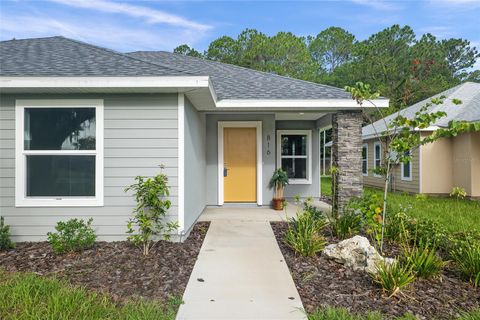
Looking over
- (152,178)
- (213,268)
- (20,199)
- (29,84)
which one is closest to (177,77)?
(152,178)

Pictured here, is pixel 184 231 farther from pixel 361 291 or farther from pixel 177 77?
pixel 361 291

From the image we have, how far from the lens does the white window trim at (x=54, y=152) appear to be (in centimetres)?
509

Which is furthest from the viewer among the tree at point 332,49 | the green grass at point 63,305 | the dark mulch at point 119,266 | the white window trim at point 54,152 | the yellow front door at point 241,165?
the tree at point 332,49

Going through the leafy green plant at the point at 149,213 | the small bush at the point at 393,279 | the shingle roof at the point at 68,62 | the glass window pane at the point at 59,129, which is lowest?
the small bush at the point at 393,279

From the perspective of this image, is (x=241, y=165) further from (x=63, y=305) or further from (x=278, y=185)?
(x=63, y=305)

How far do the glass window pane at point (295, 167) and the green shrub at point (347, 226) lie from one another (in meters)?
4.44

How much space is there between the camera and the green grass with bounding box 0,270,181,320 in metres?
2.75

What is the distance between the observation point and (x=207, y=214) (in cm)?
744

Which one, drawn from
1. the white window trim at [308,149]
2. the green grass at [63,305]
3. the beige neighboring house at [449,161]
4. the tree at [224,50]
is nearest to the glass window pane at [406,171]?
the beige neighboring house at [449,161]

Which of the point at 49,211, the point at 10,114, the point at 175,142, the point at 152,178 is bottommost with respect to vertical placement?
the point at 49,211

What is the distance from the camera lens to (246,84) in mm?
7859

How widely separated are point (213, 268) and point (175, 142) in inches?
85.3

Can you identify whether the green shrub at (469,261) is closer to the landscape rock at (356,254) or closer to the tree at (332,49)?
the landscape rock at (356,254)

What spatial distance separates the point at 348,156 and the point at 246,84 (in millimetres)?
3042
